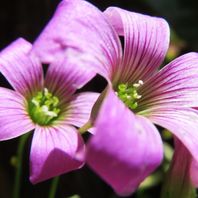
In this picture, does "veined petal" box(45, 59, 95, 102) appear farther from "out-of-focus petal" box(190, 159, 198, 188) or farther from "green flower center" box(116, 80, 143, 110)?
"out-of-focus petal" box(190, 159, 198, 188)

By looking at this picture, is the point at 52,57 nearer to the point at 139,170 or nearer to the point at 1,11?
the point at 139,170

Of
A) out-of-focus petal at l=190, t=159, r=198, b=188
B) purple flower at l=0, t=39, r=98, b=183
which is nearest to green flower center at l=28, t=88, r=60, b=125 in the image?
purple flower at l=0, t=39, r=98, b=183

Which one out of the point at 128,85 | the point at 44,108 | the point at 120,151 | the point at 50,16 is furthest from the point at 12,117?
the point at 50,16

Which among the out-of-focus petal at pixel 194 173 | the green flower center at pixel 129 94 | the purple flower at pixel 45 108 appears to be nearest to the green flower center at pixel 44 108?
the purple flower at pixel 45 108

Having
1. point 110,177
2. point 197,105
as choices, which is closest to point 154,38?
point 197,105

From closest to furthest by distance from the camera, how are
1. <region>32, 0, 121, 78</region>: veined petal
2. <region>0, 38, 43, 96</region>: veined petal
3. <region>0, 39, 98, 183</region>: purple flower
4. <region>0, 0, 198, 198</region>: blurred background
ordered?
<region>32, 0, 121, 78</region>: veined petal, <region>0, 39, 98, 183</region>: purple flower, <region>0, 38, 43, 96</region>: veined petal, <region>0, 0, 198, 198</region>: blurred background

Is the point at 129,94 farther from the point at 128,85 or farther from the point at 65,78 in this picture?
the point at 65,78

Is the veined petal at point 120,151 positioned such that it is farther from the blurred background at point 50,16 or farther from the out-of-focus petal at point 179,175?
the blurred background at point 50,16
